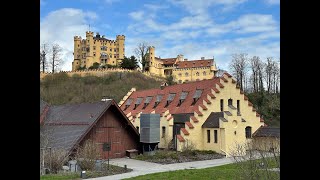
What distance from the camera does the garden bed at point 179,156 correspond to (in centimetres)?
2378

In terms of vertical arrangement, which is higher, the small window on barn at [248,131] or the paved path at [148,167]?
the small window on barn at [248,131]

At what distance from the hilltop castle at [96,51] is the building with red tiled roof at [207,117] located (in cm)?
5524

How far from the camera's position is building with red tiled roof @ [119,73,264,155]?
2795cm

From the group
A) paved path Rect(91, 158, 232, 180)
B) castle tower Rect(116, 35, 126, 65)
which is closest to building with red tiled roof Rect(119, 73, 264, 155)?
paved path Rect(91, 158, 232, 180)

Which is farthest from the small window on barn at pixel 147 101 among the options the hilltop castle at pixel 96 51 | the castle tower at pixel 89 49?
the castle tower at pixel 89 49

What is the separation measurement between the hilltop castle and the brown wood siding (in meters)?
60.5

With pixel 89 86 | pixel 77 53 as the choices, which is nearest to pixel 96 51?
pixel 77 53

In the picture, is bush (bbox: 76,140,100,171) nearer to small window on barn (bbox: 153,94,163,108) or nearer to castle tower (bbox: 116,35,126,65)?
small window on barn (bbox: 153,94,163,108)

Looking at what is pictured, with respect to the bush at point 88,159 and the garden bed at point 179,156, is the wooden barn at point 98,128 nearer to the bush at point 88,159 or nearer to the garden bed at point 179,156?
the garden bed at point 179,156
